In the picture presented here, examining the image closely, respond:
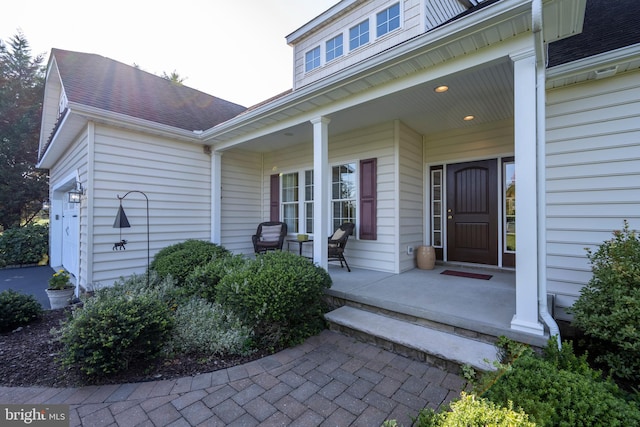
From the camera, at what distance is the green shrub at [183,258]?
400 cm

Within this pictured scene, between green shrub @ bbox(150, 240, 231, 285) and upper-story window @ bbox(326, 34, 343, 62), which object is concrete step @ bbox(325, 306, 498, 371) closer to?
green shrub @ bbox(150, 240, 231, 285)

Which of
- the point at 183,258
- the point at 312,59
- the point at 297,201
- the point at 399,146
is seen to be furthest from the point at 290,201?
the point at 312,59

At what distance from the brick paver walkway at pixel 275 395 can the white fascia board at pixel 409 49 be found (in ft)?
9.49

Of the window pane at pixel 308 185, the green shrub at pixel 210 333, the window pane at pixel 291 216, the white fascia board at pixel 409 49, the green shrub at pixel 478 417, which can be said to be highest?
the white fascia board at pixel 409 49

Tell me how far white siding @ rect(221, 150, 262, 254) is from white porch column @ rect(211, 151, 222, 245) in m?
0.28

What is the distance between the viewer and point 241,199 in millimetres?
6293

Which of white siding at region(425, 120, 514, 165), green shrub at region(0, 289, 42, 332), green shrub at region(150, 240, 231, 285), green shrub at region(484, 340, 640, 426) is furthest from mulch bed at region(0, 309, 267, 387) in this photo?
white siding at region(425, 120, 514, 165)

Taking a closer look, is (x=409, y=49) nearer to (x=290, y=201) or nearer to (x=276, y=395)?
(x=276, y=395)

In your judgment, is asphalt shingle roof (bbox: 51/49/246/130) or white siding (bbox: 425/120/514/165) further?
asphalt shingle roof (bbox: 51/49/246/130)

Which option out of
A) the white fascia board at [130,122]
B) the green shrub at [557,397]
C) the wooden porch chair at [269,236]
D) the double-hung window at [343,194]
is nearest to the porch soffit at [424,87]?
the white fascia board at [130,122]

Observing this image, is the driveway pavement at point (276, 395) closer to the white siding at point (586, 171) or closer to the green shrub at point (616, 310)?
the green shrub at point (616, 310)

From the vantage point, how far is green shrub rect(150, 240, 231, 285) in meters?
4.00

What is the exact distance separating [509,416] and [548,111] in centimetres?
340

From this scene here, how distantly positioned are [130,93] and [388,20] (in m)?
5.36
